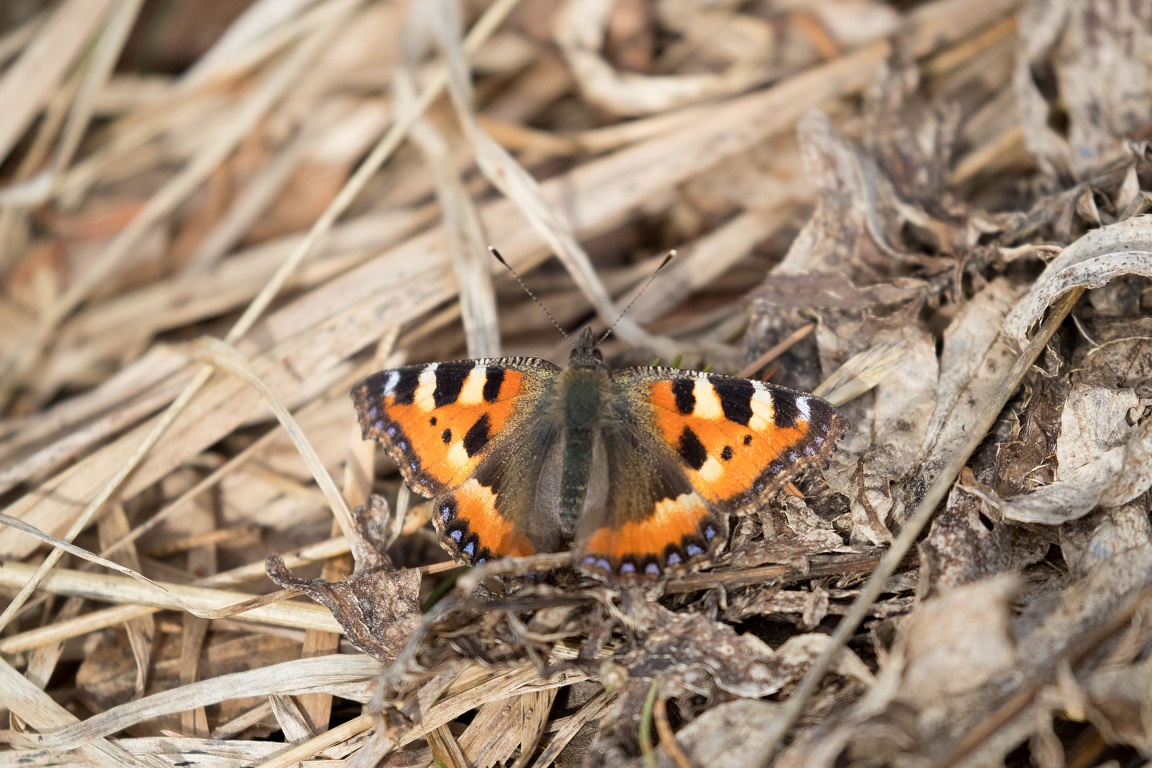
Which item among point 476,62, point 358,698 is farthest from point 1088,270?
point 476,62

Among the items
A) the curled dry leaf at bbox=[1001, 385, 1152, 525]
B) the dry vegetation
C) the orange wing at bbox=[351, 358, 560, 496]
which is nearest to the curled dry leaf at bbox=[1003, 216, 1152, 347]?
the dry vegetation

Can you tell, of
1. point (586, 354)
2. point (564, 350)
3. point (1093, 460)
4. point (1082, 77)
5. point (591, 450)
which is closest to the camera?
point (1093, 460)

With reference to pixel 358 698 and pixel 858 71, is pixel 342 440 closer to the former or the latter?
pixel 358 698

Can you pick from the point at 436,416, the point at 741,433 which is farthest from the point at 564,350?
the point at 741,433

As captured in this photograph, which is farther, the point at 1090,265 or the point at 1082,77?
the point at 1082,77

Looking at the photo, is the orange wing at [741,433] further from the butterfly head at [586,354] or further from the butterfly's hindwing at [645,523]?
the butterfly head at [586,354]

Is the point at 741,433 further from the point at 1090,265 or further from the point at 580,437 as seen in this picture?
the point at 1090,265

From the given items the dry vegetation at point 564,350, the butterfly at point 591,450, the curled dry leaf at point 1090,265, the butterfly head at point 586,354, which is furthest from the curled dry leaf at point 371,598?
the curled dry leaf at point 1090,265
